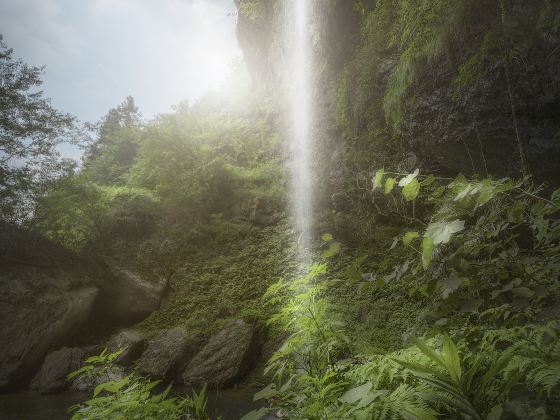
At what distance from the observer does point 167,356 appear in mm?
6371

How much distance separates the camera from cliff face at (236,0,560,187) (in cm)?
497

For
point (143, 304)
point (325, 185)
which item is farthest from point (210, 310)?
point (325, 185)

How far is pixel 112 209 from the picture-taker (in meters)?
10.2

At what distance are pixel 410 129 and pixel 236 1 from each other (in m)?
13.6

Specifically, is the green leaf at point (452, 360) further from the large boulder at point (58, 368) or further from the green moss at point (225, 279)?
the large boulder at point (58, 368)

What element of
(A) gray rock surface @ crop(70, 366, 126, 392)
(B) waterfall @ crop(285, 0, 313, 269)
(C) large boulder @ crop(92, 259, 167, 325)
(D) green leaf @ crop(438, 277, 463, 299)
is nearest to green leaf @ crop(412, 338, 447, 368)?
(D) green leaf @ crop(438, 277, 463, 299)

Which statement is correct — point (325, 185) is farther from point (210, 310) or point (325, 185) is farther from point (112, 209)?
point (112, 209)

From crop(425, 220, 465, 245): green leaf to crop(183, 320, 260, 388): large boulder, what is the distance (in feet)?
17.7

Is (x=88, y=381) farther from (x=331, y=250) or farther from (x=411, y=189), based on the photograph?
(x=411, y=189)

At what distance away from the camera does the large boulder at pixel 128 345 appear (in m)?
6.59

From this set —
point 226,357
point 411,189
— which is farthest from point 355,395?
point 226,357

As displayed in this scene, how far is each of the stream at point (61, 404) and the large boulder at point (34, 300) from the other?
2.71 feet

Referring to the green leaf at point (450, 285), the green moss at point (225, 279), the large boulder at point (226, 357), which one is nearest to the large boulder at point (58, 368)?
the green moss at point (225, 279)

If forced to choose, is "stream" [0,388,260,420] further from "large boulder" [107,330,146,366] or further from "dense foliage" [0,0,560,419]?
"large boulder" [107,330,146,366]
